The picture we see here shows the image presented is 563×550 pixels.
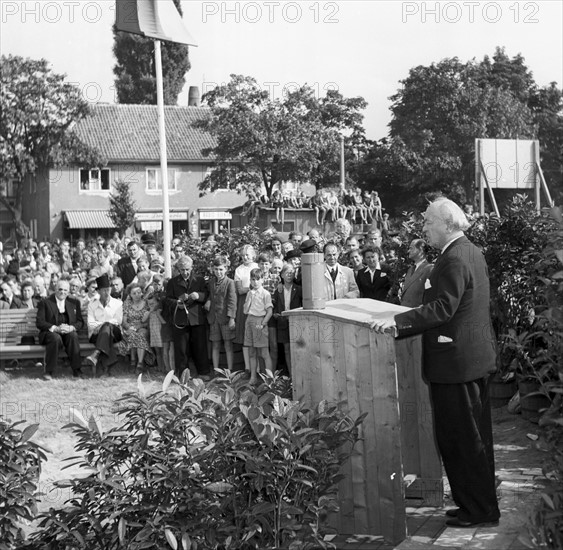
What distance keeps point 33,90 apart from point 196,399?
49.2 m

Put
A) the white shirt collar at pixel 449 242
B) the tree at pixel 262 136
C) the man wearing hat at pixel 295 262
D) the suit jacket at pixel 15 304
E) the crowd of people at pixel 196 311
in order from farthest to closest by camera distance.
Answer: the tree at pixel 262 136 < the suit jacket at pixel 15 304 < the crowd of people at pixel 196 311 < the man wearing hat at pixel 295 262 < the white shirt collar at pixel 449 242

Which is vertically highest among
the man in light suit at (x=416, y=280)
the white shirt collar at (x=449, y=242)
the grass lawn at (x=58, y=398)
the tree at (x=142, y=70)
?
the tree at (x=142, y=70)

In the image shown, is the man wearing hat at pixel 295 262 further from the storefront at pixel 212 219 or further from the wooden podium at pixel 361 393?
the storefront at pixel 212 219

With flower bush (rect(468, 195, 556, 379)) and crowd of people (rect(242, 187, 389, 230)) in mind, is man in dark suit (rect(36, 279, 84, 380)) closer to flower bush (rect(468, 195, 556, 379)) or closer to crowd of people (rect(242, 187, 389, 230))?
flower bush (rect(468, 195, 556, 379))

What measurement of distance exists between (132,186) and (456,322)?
52.0 m

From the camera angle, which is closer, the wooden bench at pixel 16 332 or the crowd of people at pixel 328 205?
the wooden bench at pixel 16 332

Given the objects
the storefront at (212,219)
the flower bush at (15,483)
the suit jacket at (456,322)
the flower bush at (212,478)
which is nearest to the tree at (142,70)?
the storefront at (212,219)

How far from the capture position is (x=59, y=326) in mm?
13375

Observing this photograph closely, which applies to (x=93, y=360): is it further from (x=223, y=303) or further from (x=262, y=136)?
(x=262, y=136)

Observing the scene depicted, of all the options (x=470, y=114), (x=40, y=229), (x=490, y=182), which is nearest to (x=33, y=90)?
(x=40, y=229)

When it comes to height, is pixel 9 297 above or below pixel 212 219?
below

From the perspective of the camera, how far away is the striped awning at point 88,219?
54594 millimetres

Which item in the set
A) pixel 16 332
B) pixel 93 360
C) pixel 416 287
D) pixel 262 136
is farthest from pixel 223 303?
pixel 262 136

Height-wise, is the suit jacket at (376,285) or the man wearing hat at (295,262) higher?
the man wearing hat at (295,262)
